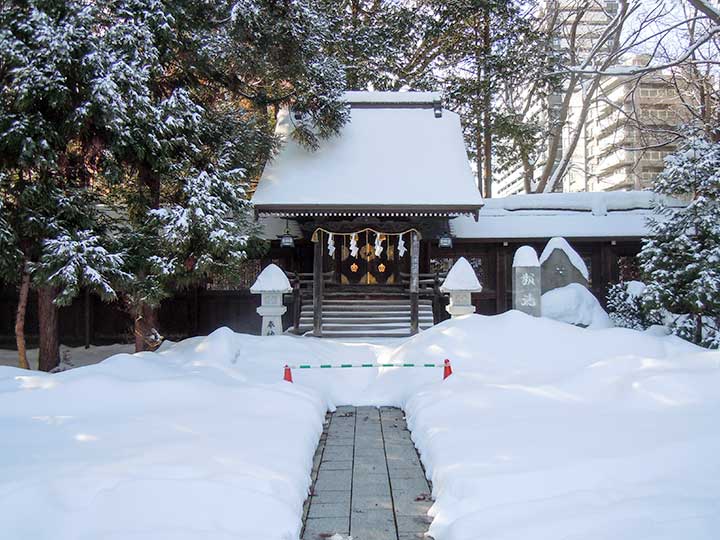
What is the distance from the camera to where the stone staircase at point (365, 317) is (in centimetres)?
1345

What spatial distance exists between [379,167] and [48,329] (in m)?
8.20

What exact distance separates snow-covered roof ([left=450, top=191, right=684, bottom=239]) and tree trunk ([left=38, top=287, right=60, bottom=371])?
986 centimetres

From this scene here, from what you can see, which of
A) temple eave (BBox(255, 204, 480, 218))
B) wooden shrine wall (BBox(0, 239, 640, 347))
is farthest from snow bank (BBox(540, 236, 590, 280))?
temple eave (BBox(255, 204, 480, 218))

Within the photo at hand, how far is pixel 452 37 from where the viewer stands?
803 inches

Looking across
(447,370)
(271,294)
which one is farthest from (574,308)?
(271,294)

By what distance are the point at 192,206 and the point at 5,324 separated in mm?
8212

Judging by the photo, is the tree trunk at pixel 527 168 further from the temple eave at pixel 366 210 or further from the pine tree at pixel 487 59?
the temple eave at pixel 366 210

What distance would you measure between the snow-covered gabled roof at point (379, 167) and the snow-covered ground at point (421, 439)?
450cm

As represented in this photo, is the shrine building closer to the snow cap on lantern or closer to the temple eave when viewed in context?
the temple eave

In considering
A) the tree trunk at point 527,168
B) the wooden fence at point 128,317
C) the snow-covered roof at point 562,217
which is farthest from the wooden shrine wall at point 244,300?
the tree trunk at point 527,168

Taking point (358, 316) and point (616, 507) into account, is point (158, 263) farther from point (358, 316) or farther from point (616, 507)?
point (616, 507)

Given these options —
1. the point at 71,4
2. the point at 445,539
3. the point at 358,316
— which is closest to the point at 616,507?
the point at 445,539

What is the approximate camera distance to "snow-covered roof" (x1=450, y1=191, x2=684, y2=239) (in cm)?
1549

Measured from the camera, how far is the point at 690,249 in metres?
10.7
